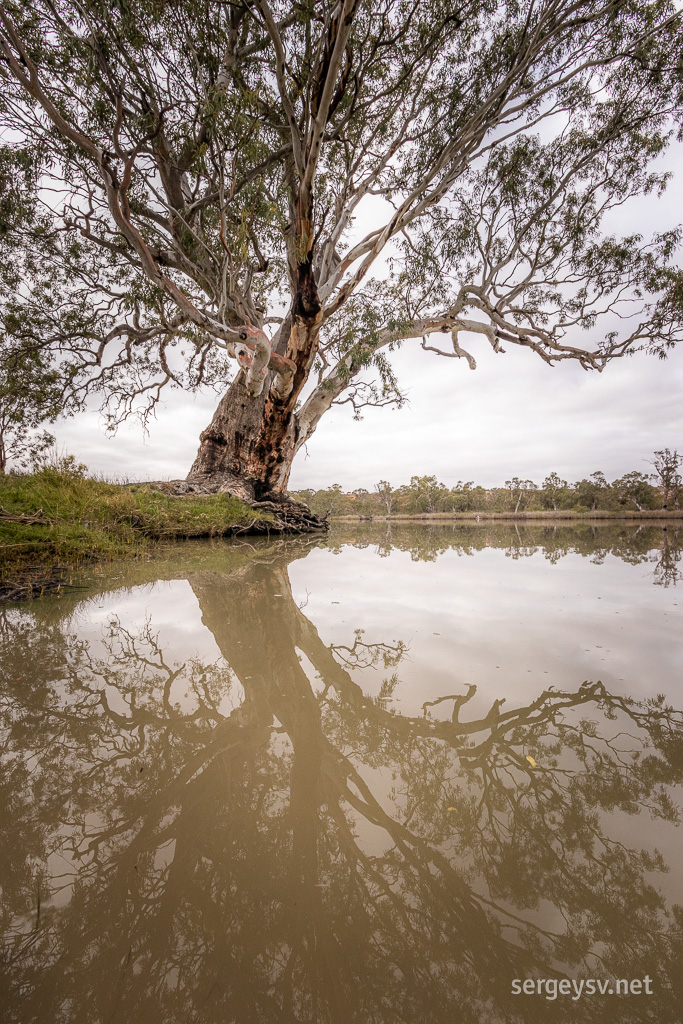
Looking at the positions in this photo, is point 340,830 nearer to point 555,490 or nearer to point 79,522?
point 79,522

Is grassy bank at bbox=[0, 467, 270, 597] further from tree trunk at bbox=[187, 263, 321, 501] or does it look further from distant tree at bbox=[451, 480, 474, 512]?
distant tree at bbox=[451, 480, 474, 512]

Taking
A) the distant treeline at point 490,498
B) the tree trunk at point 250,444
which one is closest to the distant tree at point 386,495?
the distant treeline at point 490,498

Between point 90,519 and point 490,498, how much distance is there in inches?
1095

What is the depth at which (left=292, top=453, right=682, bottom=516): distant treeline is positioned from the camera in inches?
956

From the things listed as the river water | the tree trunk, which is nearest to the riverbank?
the tree trunk

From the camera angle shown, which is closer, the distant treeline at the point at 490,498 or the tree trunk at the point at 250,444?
the tree trunk at the point at 250,444

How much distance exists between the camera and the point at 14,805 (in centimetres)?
76

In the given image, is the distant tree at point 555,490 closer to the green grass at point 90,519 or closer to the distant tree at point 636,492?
the distant tree at point 636,492

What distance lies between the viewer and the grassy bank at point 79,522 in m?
2.94

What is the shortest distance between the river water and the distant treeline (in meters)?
23.1

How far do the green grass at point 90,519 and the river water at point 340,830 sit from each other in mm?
1998

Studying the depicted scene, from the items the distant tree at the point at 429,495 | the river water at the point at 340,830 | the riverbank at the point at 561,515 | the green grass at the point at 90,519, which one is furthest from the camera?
the distant tree at the point at 429,495

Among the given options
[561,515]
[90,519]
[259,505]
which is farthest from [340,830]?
[561,515]

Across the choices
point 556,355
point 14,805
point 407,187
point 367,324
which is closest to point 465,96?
point 407,187
